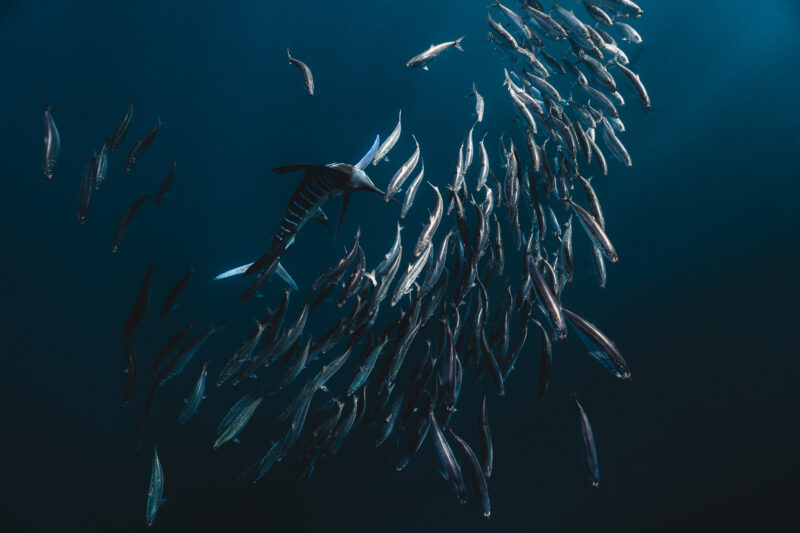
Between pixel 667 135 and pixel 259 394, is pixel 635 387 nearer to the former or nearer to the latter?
pixel 667 135

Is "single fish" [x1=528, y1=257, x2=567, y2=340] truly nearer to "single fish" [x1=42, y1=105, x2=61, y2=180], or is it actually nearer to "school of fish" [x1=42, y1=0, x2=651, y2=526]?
"school of fish" [x1=42, y1=0, x2=651, y2=526]

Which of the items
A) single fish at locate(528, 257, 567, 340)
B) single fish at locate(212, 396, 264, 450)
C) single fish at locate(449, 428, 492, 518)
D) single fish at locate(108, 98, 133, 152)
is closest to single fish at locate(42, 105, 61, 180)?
single fish at locate(108, 98, 133, 152)

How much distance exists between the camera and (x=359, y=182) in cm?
168

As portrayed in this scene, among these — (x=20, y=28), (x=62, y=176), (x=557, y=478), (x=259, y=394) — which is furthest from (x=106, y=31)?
(x=557, y=478)

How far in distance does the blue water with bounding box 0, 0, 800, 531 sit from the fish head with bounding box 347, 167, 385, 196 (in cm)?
282

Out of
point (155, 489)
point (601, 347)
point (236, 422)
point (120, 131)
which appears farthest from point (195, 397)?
point (601, 347)

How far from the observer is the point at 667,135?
5.24 meters

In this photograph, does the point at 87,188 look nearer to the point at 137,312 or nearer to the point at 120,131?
the point at 120,131

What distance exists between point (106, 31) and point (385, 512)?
20.6ft

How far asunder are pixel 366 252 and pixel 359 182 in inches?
119

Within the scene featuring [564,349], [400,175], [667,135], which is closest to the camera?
[400,175]

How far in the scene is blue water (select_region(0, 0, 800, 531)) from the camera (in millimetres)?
4078

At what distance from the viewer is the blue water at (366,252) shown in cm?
408

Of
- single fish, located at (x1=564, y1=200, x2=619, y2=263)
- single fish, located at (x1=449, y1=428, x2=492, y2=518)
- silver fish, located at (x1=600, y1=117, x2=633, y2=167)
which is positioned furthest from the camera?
silver fish, located at (x1=600, y1=117, x2=633, y2=167)
